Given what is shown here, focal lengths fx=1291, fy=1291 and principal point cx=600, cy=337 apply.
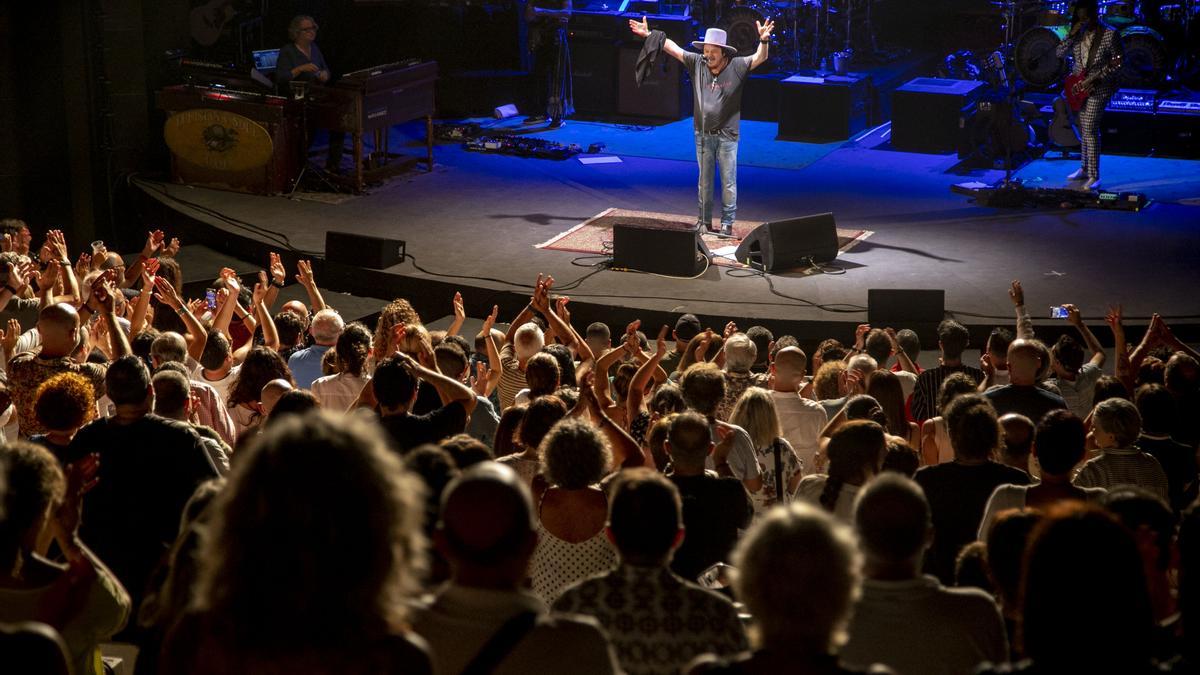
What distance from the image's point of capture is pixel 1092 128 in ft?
41.5

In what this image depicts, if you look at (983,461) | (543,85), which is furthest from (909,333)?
(543,85)

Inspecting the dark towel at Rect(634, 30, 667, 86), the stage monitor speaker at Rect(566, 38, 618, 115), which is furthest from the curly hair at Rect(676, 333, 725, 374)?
the stage monitor speaker at Rect(566, 38, 618, 115)

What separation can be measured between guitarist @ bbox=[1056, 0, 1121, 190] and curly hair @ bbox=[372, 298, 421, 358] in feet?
28.3

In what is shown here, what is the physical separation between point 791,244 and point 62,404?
7.11 m

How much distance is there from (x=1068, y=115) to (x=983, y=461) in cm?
1097

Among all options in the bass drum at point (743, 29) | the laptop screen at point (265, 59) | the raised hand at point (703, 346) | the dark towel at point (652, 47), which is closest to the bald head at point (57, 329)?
the raised hand at point (703, 346)

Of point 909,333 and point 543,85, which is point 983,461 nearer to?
point 909,333

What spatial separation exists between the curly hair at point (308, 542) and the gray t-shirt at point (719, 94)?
29.7 feet

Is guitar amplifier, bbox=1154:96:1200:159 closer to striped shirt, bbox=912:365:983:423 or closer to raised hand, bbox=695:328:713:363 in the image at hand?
striped shirt, bbox=912:365:983:423

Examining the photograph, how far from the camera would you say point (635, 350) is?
620 cm

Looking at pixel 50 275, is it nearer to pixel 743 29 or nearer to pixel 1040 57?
pixel 1040 57

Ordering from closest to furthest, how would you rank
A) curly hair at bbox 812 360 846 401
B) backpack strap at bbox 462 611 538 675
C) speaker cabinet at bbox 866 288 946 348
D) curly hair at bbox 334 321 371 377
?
backpack strap at bbox 462 611 538 675 → curly hair at bbox 334 321 371 377 → curly hair at bbox 812 360 846 401 → speaker cabinet at bbox 866 288 946 348

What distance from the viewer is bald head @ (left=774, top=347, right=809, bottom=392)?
5.34 meters

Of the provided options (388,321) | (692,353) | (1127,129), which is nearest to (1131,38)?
(1127,129)
